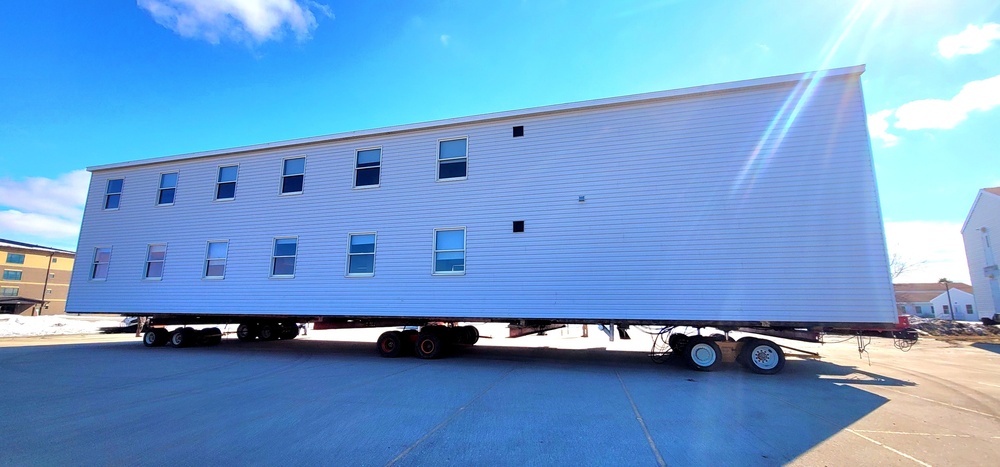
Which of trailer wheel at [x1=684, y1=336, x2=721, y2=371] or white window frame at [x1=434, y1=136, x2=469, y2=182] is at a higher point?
white window frame at [x1=434, y1=136, x2=469, y2=182]

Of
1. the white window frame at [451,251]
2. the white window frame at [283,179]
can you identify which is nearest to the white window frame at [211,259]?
the white window frame at [283,179]

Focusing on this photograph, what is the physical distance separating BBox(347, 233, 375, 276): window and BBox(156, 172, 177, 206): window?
795 centimetres

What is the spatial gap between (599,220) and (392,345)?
6.95m

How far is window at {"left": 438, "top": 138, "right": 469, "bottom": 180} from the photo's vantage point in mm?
12492

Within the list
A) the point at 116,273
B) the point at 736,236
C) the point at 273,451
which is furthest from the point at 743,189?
the point at 116,273

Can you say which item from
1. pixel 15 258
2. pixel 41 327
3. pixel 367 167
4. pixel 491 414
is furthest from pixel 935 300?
pixel 15 258

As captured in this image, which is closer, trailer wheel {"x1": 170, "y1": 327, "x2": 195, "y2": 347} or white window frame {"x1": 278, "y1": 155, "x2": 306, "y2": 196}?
white window frame {"x1": 278, "y1": 155, "x2": 306, "y2": 196}

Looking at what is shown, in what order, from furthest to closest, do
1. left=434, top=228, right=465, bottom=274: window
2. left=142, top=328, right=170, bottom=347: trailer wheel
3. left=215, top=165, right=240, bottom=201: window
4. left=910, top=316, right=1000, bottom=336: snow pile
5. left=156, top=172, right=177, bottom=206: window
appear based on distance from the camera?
left=910, top=316, right=1000, bottom=336: snow pile < left=156, top=172, right=177, bottom=206: window < left=142, top=328, right=170, bottom=347: trailer wheel < left=215, top=165, right=240, bottom=201: window < left=434, top=228, right=465, bottom=274: window

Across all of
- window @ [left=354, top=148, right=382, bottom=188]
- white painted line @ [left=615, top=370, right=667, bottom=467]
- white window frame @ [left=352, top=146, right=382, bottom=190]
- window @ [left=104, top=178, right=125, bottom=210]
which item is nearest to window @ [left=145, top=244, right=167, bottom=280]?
window @ [left=104, top=178, right=125, bottom=210]

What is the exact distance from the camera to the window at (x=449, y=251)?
38.9ft

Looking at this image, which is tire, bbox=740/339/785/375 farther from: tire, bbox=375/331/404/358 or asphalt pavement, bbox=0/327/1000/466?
tire, bbox=375/331/404/358

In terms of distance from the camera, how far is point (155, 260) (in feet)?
49.0

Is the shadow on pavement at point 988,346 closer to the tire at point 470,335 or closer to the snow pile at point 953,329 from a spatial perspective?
the snow pile at point 953,329

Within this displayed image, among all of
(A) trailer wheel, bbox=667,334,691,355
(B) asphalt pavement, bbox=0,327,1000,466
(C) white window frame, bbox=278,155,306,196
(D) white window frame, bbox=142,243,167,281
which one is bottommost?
(B) asphalt pavement, bbox=0,327,1000,466
